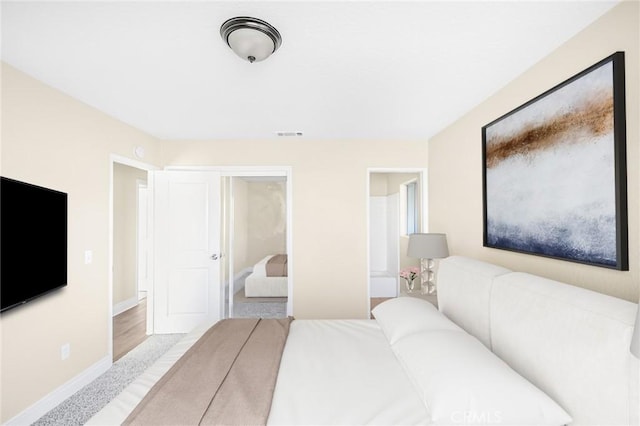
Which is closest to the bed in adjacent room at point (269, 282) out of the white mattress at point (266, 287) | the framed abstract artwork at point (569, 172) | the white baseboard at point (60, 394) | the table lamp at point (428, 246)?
the white mattress at point (266, 287)

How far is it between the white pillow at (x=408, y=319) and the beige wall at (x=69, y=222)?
2530mm

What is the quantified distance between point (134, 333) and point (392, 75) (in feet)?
13.5

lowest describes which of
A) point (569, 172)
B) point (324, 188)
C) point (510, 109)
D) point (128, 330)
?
point (128, 330)

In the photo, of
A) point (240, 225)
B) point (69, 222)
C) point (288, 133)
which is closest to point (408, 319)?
point (288, 133)

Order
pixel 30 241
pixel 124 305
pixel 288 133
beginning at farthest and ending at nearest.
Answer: pixel 124 305, pixel 288 133, pixel 30 241

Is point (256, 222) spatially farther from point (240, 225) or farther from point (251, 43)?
point (251, 43)

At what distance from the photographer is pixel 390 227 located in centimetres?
571

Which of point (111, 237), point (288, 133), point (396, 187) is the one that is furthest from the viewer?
point (396, 187)

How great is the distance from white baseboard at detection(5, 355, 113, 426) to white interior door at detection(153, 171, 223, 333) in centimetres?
100

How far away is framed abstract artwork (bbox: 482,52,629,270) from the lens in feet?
4.31

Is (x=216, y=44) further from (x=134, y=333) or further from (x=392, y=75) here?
(x=134, y=333)

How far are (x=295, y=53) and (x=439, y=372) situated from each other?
1928 millimetres

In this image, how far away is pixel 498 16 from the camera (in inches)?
57.4

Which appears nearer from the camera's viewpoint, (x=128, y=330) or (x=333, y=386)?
(x=333, y=386)
